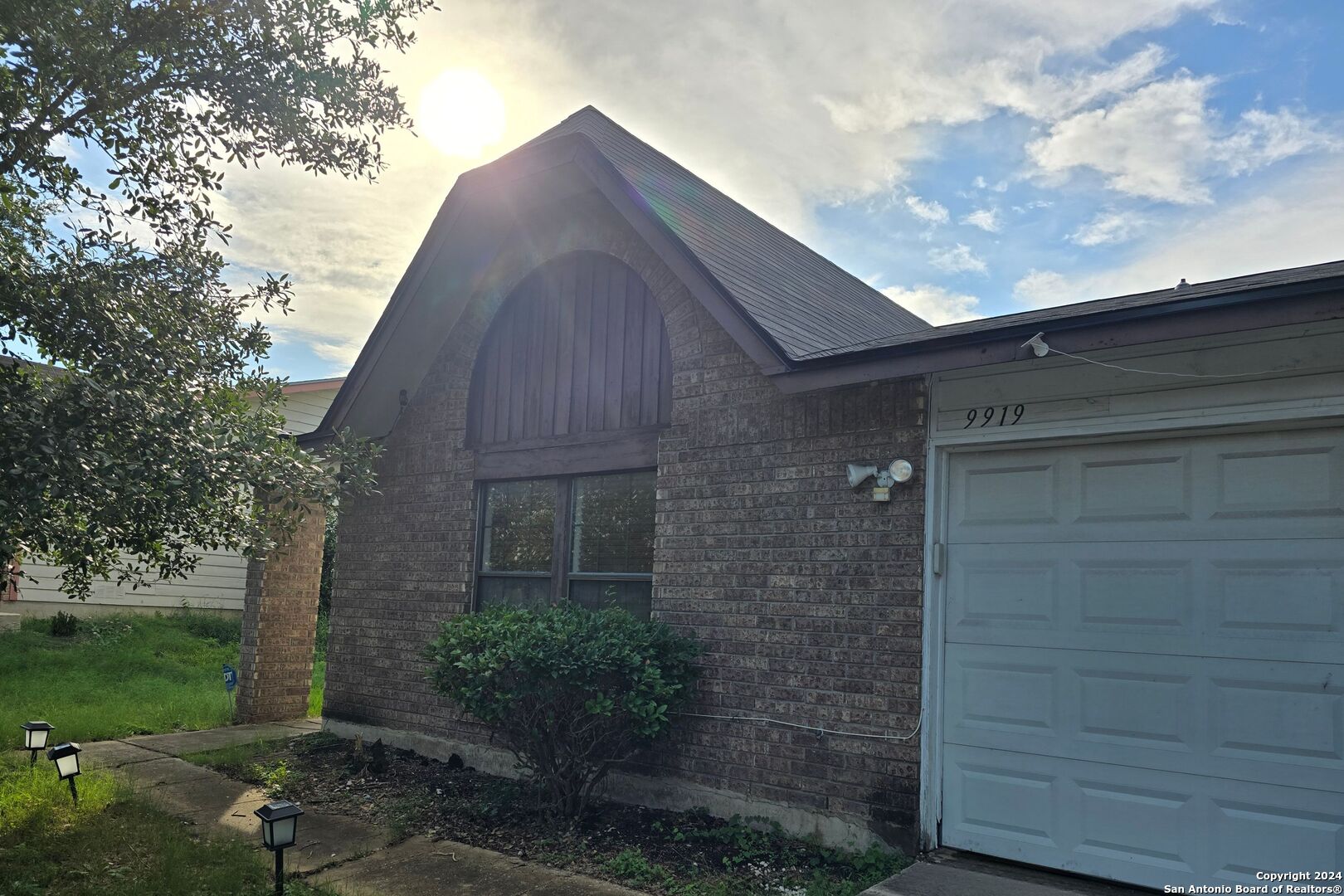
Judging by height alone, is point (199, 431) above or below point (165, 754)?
above

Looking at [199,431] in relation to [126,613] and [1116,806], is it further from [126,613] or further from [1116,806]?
[126,613]

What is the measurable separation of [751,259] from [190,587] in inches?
580

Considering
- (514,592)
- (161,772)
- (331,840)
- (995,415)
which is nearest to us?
(995,415)

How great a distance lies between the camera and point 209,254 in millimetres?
6512

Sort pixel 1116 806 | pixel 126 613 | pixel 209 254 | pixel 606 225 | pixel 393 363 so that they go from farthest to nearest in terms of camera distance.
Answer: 1. pixel 126 613
2. pixel 393 363
3. pixel 606 225
4. pixel 209 254
5. pixel 1116 806

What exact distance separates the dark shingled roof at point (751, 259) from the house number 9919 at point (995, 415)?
119 cm

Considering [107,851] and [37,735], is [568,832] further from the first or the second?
[37,735]

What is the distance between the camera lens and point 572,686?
6230 millimetres

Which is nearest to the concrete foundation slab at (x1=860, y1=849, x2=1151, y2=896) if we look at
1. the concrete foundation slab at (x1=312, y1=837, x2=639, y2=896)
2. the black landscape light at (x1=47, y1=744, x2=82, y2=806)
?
the concrete foundation slab at (x1=312, y1=837, x2=639, y2=896)

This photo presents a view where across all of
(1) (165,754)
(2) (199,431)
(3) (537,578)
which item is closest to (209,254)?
(2) (199,431)

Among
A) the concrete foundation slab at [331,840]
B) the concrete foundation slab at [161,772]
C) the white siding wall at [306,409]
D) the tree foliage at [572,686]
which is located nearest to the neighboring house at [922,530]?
the tree foliage at [572,686]

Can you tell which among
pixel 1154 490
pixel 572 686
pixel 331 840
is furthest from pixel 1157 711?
pixel 331 840

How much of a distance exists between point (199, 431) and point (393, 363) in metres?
4.07

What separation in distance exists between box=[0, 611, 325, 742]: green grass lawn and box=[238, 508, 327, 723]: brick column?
488 millimetres
